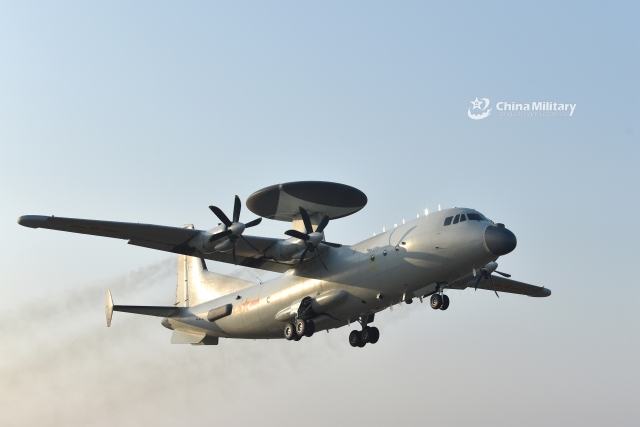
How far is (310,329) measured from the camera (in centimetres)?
2973

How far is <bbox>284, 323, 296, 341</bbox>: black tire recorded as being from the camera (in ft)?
99.2

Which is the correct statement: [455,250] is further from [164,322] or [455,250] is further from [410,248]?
[164,322]

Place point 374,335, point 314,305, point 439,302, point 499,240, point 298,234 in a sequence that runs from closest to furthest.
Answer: point 499,240 → point 439,302 → point 298,234 → point 314,305 → point 374,335

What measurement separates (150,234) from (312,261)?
689 cm

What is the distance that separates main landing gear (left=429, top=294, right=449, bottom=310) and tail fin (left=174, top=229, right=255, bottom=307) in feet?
32.7

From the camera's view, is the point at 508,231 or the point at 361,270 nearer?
the point at 508,231

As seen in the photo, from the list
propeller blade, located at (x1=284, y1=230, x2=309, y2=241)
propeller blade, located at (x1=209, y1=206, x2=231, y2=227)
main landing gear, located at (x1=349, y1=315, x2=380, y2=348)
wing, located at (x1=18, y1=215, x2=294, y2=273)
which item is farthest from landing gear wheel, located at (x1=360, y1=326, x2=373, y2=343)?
propeller blade, located at (x1=209, y1=206, x2=231, y2=227)

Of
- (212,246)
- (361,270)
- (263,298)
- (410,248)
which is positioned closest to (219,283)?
(263,298)

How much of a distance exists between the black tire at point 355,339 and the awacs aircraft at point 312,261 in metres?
0.05

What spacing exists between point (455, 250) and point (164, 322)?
1709cm

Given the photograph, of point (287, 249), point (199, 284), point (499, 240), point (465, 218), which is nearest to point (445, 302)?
point (465, 218)

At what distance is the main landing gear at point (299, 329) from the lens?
29.7 m

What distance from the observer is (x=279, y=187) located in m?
32.6

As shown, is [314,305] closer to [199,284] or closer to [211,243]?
[211,243]
